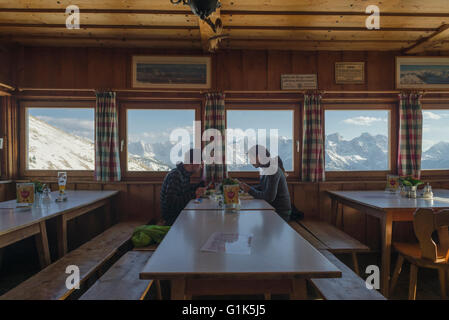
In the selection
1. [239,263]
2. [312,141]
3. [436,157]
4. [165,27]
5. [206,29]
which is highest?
[165,27]

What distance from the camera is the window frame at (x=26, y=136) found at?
12.0ft

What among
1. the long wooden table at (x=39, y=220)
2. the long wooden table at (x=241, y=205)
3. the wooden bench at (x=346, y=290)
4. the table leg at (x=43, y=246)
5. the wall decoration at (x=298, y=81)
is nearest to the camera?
the wooden bench at (x=346, y=290)

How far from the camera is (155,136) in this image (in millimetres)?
3766

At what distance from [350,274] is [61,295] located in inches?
72.7

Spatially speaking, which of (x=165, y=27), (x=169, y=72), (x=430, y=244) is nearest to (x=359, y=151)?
(x=430, y=244)

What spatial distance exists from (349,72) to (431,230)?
2.48 m

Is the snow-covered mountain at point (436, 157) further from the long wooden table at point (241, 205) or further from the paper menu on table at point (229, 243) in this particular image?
the paper menu on table at point (229, 243)

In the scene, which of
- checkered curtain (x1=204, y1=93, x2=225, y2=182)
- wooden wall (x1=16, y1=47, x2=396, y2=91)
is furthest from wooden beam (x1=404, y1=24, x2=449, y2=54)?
checkered curtain (x1=204, y1=93, x2=225, y2=182)

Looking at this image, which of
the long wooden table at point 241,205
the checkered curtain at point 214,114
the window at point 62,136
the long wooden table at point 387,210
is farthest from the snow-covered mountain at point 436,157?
the window at point 62,136

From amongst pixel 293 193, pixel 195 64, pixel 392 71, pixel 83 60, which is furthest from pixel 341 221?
pixel 83 60

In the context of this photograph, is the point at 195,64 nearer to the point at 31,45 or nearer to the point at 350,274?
the point at 31,45

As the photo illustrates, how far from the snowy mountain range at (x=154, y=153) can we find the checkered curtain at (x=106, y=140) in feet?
0.95

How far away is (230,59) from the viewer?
3.58 metres

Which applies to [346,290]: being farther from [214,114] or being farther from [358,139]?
[358,139]
